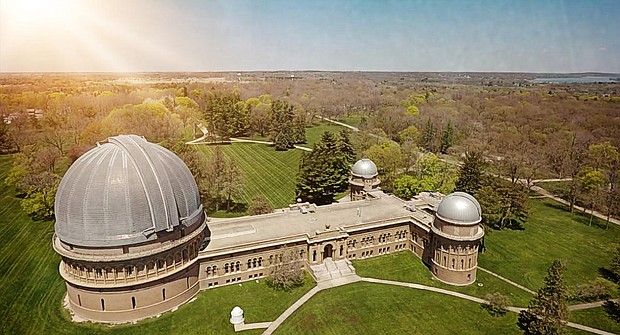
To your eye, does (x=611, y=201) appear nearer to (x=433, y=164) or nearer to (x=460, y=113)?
(x=433, y=164)

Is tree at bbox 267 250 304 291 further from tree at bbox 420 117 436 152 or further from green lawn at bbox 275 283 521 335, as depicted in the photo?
tree at bbox 420 117 436 152

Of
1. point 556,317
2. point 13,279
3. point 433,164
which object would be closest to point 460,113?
point 433,164

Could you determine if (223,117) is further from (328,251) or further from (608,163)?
(608,163)

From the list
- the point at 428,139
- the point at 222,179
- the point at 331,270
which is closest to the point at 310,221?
the point at 331,270

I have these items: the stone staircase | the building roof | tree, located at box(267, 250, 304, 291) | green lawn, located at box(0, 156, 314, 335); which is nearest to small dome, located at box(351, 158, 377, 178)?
the building roof

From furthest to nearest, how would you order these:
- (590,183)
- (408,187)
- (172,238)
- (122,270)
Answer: (590,183) < (408,187) < (172,238) < (122,270)

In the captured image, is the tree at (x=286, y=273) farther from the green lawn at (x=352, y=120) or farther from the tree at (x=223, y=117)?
the green lawn at (x=352, y=120)
